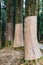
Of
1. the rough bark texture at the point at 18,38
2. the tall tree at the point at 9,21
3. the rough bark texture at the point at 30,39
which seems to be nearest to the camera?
the rough bark texture at the point at 30,39

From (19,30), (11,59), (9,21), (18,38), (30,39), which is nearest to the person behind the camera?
(30,39)

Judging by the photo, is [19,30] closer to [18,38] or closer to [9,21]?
[18,38]

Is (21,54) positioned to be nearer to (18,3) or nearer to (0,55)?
(0,55)

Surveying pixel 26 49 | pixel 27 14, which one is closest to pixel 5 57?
pixel 26 49

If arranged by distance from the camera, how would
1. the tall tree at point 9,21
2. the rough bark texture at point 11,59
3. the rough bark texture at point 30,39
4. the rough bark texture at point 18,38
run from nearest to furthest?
the rough bark texture at point 30,39, the rough bark texture at point 11,59, the rough bark texture at point 18,38, the tall tree at point 9,21

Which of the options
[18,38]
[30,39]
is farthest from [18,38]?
[30,39]

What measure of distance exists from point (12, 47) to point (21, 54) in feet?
5.26

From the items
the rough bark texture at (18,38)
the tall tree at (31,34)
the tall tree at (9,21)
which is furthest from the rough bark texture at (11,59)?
the tall tree at (9,21)

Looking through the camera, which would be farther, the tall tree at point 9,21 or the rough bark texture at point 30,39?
the tall tree at point 9,21

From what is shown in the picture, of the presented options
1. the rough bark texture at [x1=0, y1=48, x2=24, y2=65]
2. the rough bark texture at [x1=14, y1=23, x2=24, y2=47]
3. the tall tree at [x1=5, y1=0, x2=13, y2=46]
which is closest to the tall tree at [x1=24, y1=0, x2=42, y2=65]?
the rough bark texture at [x1=0, y1=48, x2=24, y2=65]

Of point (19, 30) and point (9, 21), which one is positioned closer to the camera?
point (19, 30)

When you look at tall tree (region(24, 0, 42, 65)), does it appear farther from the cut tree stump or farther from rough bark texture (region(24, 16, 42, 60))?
the cut tree stump

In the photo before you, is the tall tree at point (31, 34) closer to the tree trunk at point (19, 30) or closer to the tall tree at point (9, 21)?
the tree trunk at point (19, 30)

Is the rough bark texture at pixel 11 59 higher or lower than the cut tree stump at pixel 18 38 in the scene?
lower
